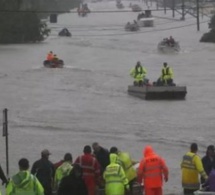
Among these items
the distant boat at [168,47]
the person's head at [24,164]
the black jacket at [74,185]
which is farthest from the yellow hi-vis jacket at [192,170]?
the distant boat at [168,47]

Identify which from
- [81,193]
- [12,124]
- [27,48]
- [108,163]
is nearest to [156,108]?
[12,124]

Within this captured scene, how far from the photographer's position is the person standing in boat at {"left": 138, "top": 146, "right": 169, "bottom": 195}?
1409 cm

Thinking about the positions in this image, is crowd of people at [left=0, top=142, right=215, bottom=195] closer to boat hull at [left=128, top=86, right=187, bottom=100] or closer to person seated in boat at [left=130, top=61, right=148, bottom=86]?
boat hull at [left=128, top=86, right=187, bottom=100]

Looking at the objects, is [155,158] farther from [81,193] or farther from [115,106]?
[115,106]

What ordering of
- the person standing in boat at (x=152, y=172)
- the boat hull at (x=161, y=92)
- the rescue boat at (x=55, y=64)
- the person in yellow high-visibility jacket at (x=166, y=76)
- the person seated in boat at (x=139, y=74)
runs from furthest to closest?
the rescue boat at (x=55, y=64) < the person seated in boat at (x=139, y=74) < the boat hull at (x=161, y=92) < the person in yellow high-visibility jacket at (x=166, y=76) < the person standing in boat at (x=152, y=172)

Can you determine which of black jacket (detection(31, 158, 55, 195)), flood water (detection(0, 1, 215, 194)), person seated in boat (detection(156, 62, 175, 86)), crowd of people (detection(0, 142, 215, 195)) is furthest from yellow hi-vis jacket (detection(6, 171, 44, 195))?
person seated in boat (detection(156, 62, 175, 86))

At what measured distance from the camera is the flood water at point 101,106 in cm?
2786

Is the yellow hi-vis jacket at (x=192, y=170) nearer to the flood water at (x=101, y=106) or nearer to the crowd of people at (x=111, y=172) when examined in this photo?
the crowd of people at (x=111, y=172)

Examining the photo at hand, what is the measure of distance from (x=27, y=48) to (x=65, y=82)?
29.7 m

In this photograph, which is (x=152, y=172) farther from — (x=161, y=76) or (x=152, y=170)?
(x=161, y=76)

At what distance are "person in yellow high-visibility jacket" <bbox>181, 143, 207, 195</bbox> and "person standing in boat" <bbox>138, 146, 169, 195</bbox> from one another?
965 mm

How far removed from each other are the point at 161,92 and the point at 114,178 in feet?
85.7

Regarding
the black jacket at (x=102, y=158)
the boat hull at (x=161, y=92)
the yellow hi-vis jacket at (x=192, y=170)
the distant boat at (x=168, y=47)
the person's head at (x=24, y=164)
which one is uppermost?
the distant boat at (x=168, y=47)

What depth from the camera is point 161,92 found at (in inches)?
1564
